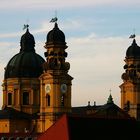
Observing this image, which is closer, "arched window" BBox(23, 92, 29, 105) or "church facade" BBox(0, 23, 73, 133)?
"church facade" BBox(0, 23, 73, 133)

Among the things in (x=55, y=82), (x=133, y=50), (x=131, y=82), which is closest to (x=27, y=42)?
(x=55, y=82)

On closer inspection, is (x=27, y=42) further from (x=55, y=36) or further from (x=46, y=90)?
(x=46, y=90)

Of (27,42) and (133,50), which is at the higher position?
(27,42)

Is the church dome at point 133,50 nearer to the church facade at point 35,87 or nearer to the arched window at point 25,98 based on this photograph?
the church facade at point 35,87

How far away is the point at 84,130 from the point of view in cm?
6975

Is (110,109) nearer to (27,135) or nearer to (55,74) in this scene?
(55,74)

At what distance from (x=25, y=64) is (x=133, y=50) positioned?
54.9ft

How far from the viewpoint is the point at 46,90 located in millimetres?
110250

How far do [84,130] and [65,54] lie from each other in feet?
135

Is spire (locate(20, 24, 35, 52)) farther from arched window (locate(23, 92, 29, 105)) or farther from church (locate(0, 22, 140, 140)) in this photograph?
arched window (locate(23, 92, 29, 105))

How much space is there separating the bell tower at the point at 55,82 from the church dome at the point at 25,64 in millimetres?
9787

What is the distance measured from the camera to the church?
10944cm

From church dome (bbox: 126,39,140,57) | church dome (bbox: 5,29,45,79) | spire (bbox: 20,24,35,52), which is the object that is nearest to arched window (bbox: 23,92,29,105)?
church dome (bbox: 5,29,45,79)

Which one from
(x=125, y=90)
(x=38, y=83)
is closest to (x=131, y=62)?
(x=125, y=90)
